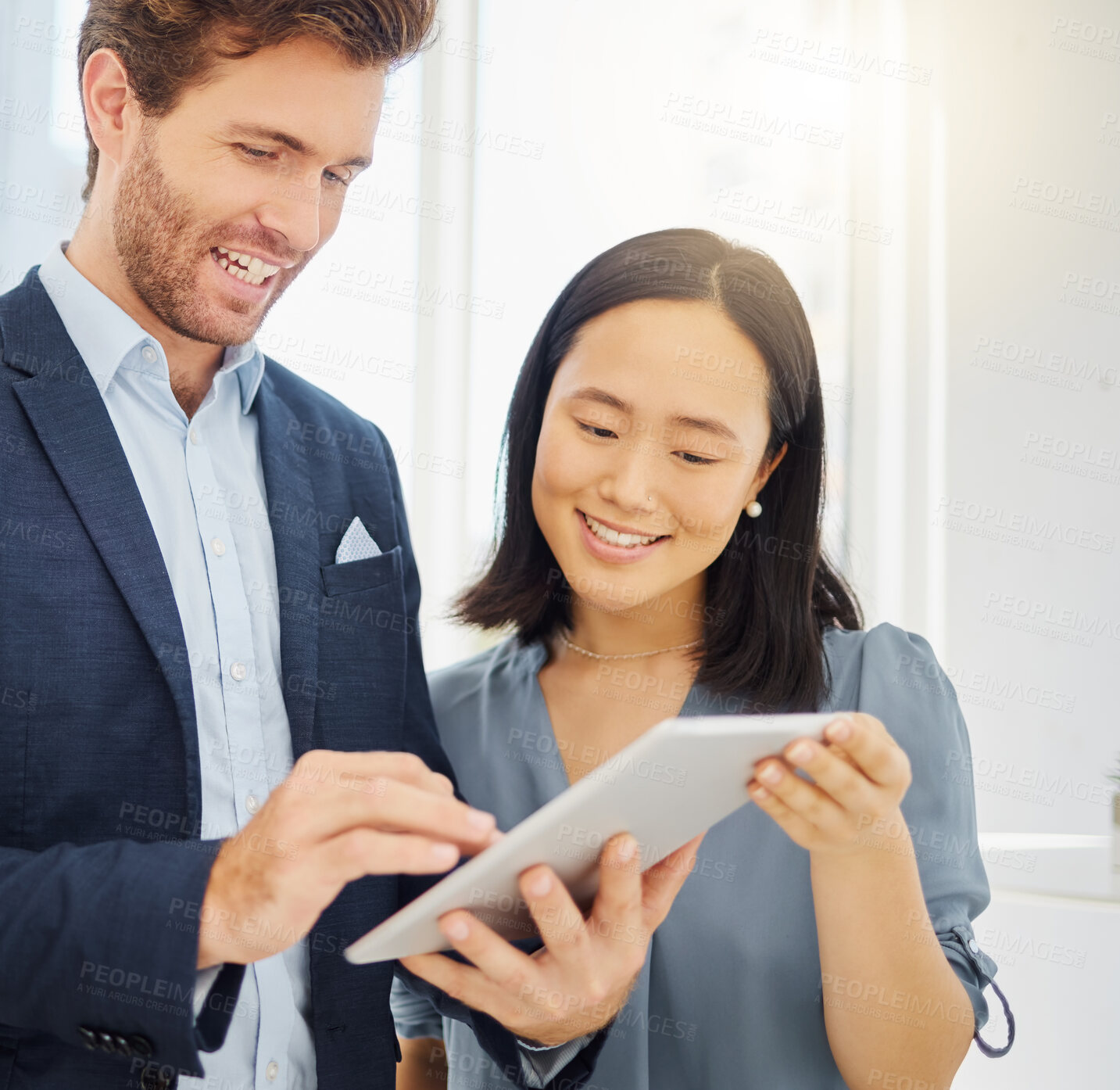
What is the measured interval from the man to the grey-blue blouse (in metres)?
0.16

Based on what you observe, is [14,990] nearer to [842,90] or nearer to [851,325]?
[851,325]

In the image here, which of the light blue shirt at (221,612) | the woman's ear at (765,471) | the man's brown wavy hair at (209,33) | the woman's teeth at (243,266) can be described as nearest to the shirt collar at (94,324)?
the light blue shirt at (221,612)

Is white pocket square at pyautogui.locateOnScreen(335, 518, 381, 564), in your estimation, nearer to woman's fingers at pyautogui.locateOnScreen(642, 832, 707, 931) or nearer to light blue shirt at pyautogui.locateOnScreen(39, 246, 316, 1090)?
light blue shirt at pyautogui.locateOnScreen(39, 246, 316, 1090)

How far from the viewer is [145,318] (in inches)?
51.9

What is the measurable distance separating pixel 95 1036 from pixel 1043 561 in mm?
2392

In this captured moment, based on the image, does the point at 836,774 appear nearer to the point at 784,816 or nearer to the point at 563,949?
the point at 784,816

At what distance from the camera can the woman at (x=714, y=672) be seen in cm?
127

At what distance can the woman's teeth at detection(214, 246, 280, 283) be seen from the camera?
4.42ft

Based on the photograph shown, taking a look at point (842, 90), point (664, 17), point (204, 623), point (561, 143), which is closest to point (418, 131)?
point (561, 143)

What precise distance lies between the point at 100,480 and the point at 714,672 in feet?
2.97

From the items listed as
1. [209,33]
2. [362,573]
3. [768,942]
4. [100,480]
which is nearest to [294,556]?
[362,573]

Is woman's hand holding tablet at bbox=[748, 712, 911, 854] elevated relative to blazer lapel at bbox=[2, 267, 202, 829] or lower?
lower

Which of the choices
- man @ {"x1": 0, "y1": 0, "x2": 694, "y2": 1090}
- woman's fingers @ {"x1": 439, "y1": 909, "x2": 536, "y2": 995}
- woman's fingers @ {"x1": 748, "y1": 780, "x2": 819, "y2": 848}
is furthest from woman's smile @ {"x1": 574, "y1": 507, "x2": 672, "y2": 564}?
woman's fingers @ {"x1": 439, "y1": 909, "x2": 536, "y2": 995}

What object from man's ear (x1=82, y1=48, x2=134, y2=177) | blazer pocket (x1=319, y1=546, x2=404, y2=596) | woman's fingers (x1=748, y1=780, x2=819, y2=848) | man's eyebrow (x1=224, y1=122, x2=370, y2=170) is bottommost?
woman's fingers (x1=748, y1=780, x2=819, y2=848)
